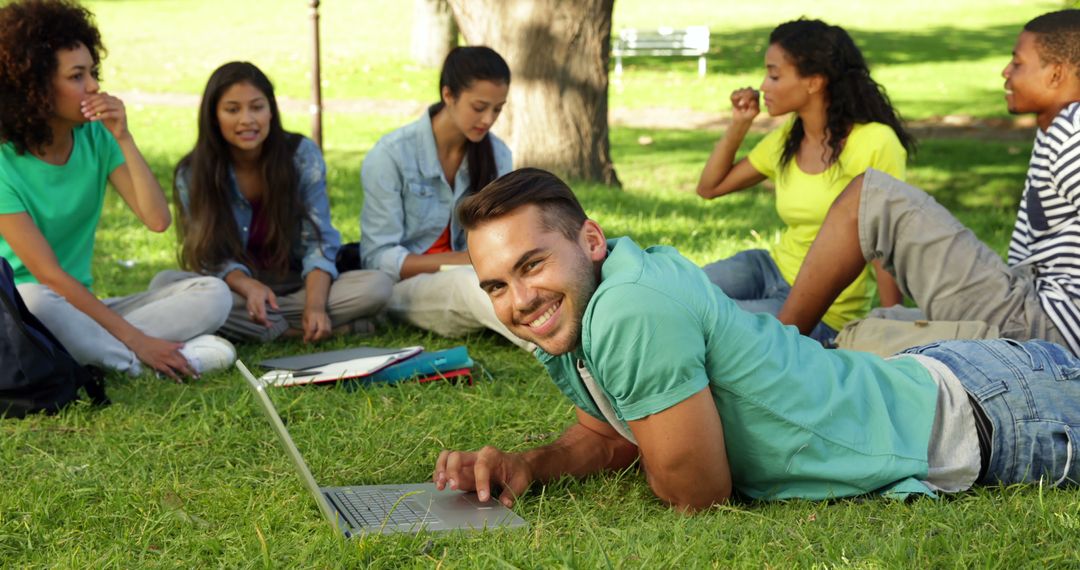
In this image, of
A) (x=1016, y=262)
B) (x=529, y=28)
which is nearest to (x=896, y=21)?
(x=529, y=28)

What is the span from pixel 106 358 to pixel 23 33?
1282 millimetres

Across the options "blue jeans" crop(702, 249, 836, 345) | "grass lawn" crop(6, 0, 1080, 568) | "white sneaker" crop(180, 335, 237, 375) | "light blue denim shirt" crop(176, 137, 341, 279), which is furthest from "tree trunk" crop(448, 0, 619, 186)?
"white sneaker" crop(180, 335, 237, 375)

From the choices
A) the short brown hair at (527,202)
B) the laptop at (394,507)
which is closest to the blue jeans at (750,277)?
the laptop at (394,507)

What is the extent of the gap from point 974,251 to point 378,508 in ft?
6.92

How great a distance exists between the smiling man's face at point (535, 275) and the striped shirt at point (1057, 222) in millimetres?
1919

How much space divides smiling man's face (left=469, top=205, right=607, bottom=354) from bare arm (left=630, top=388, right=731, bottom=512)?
276mm

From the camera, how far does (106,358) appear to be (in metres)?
4.68

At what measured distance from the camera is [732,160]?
576 centimetres

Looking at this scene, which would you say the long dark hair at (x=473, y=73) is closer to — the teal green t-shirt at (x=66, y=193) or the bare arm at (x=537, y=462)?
the teal green t-shirt at (x=66, y=193)

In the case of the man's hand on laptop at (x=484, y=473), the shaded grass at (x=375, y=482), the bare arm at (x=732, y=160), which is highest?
the bare arm at (x=732, y=160)

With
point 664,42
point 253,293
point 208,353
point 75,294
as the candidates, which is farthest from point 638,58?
point 75,294

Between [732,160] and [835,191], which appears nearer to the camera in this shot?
[835,191]

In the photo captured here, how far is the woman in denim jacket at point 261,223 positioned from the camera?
5.33 meters

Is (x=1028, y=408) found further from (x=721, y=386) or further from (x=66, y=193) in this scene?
(x=66, y=193)
